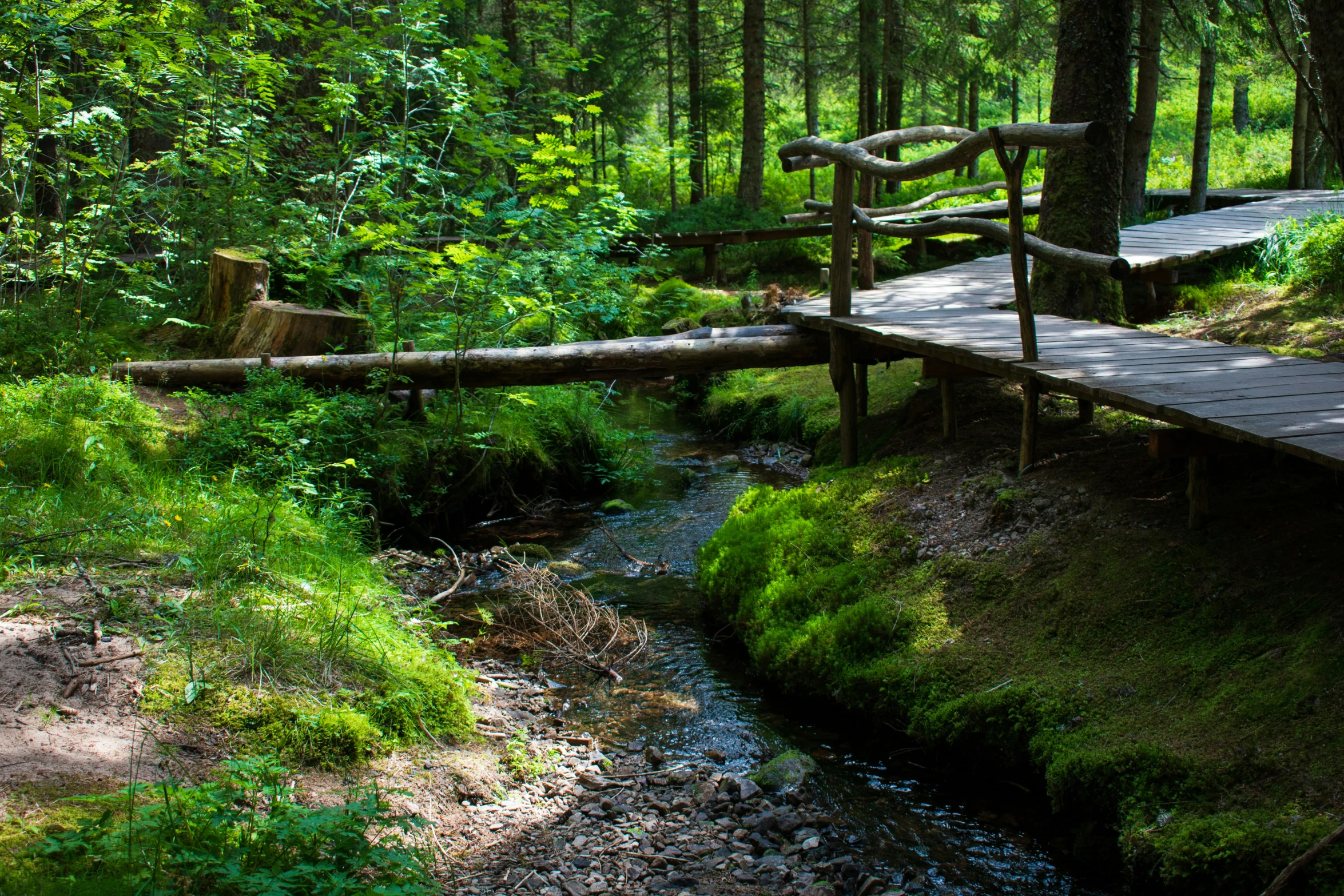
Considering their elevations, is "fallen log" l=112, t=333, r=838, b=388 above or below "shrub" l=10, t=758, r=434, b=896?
above

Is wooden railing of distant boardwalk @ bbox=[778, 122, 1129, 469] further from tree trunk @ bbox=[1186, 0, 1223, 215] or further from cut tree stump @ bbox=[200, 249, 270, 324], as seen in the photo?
tree trunk @ bbox=[1186, 0, 1223, 215]

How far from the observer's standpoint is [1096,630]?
438cm

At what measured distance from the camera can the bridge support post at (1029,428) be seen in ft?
17.7

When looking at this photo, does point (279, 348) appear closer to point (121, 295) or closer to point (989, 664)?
point (121, 295)

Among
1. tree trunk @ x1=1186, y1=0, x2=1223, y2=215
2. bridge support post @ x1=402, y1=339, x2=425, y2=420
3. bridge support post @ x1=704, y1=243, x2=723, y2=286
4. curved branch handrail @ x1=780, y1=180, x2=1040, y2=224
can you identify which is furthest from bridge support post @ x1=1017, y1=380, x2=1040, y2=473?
bridge support post @ x1=704, y1=243, x2=723, y2=286

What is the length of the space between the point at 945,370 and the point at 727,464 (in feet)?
13.4

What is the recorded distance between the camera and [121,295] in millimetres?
9844

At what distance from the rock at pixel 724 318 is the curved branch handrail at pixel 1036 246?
18.4ft

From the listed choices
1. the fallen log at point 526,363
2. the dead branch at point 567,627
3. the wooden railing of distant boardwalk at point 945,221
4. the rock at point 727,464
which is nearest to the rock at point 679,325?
the rock at point 727,464

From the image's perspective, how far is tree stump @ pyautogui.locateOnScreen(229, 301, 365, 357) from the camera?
8.70 meters

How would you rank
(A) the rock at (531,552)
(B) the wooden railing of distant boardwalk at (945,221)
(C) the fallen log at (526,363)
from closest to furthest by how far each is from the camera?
(B) the wooden railing of distant boardwalk at (945,221) → (A) the rock at (531,552) → (C) the fallen log at (526,363)

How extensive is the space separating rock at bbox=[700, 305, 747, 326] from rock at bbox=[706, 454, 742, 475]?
10.3 feet

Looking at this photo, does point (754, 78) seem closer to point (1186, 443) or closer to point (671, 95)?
point (671, 95)

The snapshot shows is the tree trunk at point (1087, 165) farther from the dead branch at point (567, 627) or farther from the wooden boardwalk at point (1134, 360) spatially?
the dead branch at point (567, 627)
